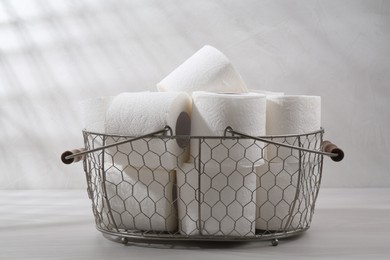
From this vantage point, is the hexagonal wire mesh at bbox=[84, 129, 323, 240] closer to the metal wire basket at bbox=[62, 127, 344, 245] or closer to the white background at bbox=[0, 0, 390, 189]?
the metal wire basket at bbox=[62, 127, 344, 245]

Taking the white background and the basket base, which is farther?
the white background

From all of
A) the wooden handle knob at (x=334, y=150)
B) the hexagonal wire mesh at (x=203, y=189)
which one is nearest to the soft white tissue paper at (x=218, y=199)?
the hexagonal wire mesh at (x=203, y=189)

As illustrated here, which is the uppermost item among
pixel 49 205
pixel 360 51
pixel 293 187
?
pixel 360 51

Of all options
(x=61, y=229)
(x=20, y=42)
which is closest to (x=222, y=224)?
(x=61, y=229)

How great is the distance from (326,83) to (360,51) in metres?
0.09

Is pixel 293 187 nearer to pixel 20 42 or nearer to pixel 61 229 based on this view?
pixel 61 229

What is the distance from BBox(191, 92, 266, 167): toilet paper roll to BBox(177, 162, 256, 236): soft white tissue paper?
0.02 meters

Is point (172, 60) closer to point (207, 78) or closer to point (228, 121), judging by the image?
point (207, 78)

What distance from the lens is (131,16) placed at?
4.21 ft

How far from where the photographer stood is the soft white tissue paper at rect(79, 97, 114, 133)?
83 cm

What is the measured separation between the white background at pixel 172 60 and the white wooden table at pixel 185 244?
0.50 feet

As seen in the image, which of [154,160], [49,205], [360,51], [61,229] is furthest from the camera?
[360,51]

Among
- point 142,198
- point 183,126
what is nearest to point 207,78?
point 183,126

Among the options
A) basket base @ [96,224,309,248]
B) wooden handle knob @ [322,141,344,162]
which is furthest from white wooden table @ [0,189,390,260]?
wooden handle knob @ [322,141,344,162]
